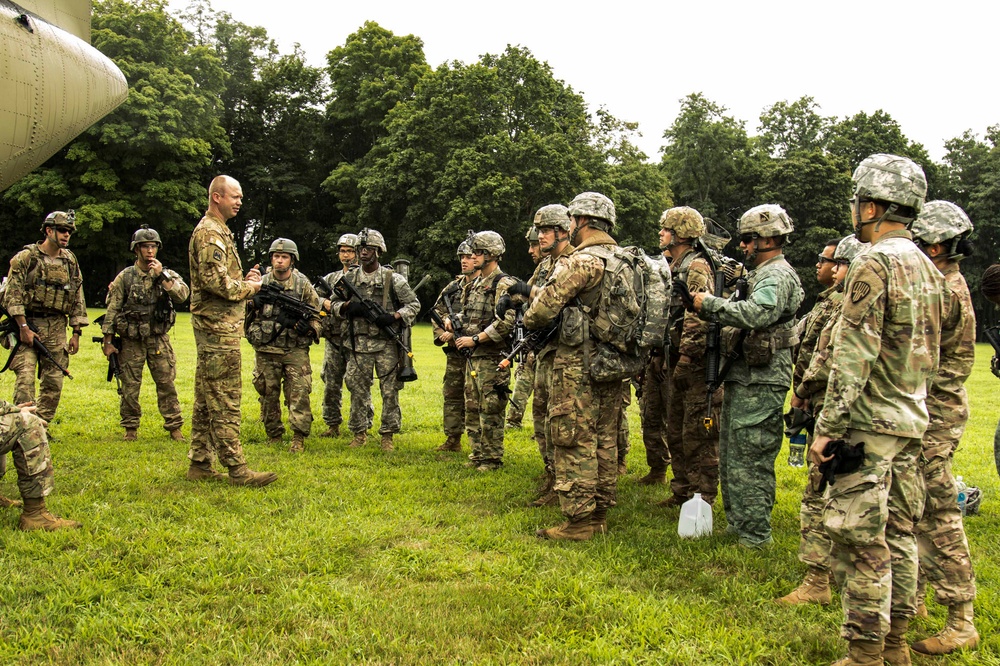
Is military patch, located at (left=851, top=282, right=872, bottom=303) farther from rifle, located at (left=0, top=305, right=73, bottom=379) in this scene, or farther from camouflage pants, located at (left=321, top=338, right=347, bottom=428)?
rifle, located at (left=0, top=305, right=73, bottom=379)

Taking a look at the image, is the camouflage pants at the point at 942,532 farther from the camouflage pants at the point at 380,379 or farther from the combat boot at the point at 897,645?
the camouflage pants at the point at 380,379

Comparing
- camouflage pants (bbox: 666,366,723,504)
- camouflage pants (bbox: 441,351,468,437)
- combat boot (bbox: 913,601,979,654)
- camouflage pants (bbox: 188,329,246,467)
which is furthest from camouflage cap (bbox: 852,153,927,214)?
camouflage pants (bbox: 441,351,468,437)

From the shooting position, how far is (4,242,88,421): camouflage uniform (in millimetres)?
8016

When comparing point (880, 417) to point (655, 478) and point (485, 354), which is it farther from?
point (485, 354)

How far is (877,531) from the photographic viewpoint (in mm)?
3527

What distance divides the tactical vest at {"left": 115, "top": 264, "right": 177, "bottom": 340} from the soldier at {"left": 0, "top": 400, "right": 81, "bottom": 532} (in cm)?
345

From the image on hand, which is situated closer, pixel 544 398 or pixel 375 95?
pixel 544 398

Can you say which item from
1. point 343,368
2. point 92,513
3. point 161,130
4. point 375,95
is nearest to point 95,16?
point 161,130

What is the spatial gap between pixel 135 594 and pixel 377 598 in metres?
1.48

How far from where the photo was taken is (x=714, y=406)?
6414 mm

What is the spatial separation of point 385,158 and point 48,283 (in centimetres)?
3378

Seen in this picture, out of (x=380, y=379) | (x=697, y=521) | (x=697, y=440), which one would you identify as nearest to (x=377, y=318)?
(x=380, y=379)

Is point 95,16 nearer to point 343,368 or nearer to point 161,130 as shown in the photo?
point 161,130

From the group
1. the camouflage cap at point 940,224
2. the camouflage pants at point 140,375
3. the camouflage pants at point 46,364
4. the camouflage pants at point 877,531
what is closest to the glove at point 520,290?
the camouflage cap at point 940,224
